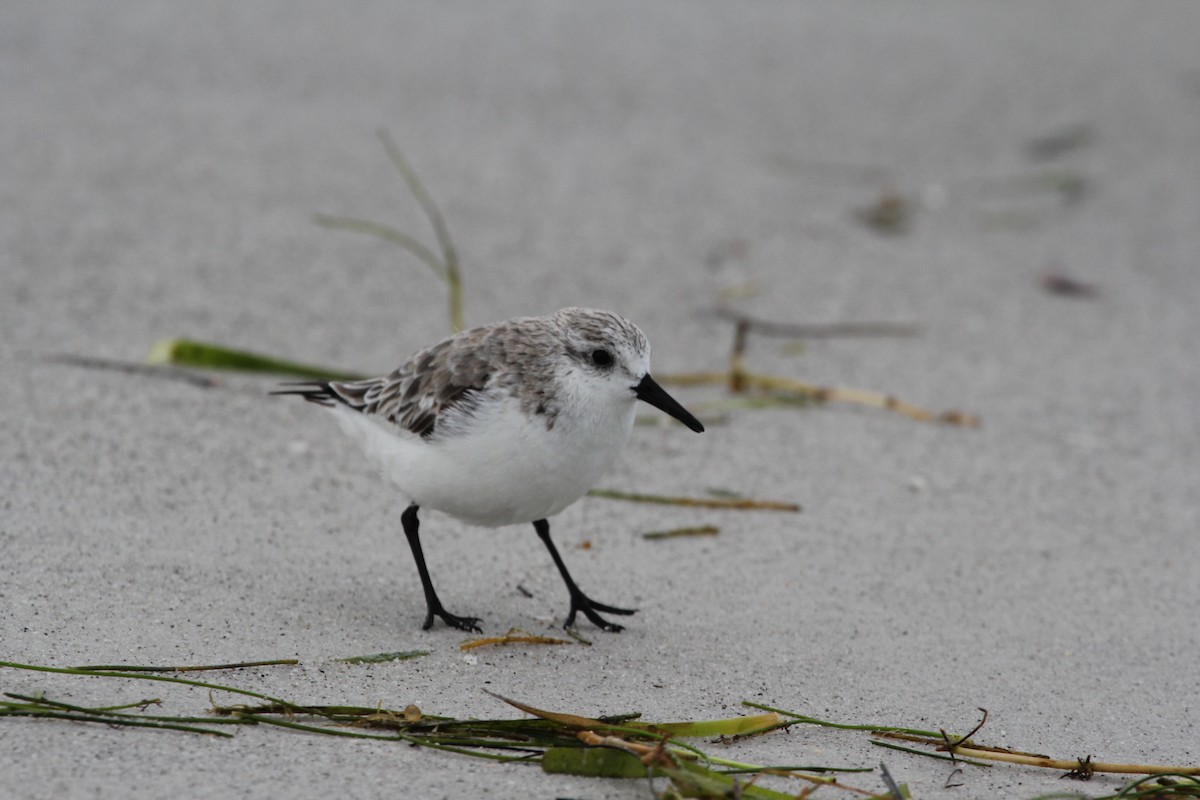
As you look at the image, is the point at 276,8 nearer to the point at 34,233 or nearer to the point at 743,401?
the point at 34,233

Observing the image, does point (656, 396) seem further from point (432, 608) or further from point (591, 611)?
point (432, 608)

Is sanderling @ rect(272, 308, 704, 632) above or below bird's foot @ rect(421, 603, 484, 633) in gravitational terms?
above

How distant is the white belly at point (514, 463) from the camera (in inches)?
141

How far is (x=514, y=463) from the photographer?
358cm

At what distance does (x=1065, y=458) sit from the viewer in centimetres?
553

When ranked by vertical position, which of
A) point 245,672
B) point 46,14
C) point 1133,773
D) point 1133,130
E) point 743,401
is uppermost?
point 1133,130

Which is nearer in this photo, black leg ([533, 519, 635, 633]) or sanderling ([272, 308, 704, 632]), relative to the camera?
sanderling ([272, 308, 704, 632])

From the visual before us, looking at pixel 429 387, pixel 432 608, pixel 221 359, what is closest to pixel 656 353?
pixel 221 359

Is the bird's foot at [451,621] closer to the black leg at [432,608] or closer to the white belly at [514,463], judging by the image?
the black leg at [432,608]

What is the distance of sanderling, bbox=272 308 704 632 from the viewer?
3.60m

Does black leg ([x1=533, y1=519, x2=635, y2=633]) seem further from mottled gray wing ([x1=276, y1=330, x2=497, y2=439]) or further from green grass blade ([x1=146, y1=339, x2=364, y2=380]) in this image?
green grass blade ([x1=146, y1=339, x2=364, y2=380])

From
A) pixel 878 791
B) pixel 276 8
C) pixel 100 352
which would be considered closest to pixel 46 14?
pixel 276 8

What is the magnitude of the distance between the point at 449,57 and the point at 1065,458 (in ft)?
16.2

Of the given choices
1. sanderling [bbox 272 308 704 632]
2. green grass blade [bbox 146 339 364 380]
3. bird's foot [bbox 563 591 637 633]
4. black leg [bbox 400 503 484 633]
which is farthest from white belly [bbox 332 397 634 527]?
green grass blade [bbox 146 339 364 380]
